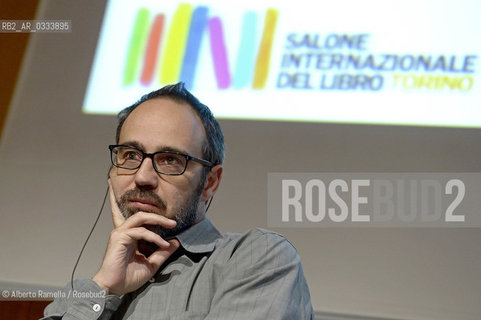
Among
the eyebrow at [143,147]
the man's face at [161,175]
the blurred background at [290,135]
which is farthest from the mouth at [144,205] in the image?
the blurred background at [290,135]

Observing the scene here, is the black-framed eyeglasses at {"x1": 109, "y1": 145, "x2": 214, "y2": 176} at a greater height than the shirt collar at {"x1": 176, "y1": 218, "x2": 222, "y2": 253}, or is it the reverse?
the black-framed eyeglasses at {"x1": 109, "y1": 145, "x2": 214, "y2": 176}

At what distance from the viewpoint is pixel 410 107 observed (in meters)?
2.19

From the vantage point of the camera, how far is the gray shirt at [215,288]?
1078mm

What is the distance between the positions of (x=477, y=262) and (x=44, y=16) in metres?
2.13

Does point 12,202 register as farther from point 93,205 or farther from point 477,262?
point 477,262

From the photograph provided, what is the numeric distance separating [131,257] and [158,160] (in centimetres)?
22

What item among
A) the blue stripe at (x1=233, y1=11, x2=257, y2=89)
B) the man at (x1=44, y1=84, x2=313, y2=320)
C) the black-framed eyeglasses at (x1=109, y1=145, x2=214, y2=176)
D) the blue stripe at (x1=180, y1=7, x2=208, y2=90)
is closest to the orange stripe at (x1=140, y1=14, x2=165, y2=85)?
the blue stripe at (x1=180, y1=7, x2=208, y2=90)

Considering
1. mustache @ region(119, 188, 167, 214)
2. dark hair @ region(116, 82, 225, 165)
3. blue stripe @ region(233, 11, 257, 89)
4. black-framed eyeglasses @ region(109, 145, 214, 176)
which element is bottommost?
mustache @ region(119, 188, 167, 214)

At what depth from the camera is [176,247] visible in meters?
1.28

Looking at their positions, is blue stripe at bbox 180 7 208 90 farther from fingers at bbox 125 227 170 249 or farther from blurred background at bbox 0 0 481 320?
fingers at bbox 125 227 170 249

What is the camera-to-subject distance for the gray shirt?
1078 mm

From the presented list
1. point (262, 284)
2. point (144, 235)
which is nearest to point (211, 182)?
point (144, 235)

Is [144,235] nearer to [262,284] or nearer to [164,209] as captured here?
[164,209]

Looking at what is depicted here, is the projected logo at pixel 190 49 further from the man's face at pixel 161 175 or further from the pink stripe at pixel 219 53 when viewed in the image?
the man's face at pixel 161 175
